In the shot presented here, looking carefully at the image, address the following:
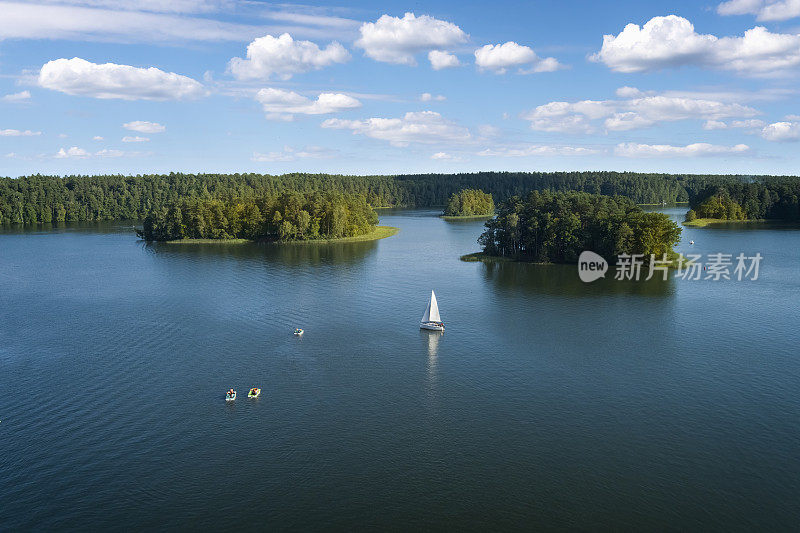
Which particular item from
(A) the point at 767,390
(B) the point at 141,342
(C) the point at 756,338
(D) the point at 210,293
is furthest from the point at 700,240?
(B) the point at 141,342

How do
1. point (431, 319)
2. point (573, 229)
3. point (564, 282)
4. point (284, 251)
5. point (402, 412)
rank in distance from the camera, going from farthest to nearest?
point (284, 251) < point (573, 229) < point (564, 282) < point (431, 319) < point (402, 412)

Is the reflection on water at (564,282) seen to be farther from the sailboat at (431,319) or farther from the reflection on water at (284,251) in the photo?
the reflection on water at (284,251)

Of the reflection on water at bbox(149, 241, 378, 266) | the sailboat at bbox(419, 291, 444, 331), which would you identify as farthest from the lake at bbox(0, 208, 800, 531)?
the reflection on water at bbox(149, 241, 378, 266)

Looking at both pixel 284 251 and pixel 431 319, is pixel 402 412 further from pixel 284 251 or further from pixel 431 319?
pixel 284 251

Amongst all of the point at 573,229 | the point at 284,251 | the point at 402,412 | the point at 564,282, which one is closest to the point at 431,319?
the point at 402,412

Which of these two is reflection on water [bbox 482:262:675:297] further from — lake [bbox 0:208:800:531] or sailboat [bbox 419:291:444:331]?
sailboat [bbox 419:291:444:331]

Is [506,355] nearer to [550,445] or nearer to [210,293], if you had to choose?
[550,445]
